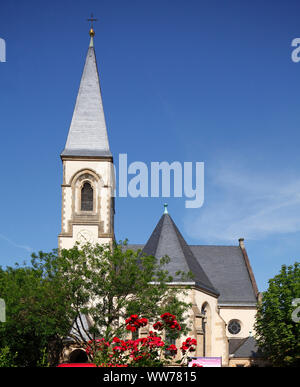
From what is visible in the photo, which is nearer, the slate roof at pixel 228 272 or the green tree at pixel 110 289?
the green tree at pixel 110 289

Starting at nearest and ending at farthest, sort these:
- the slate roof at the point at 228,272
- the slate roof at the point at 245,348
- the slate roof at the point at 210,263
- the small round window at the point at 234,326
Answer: the slate roof at the point at 210,263
the slate roof at the point at 245,348
the small round window at the point at 234,326
the slate roof at the point at 228,272

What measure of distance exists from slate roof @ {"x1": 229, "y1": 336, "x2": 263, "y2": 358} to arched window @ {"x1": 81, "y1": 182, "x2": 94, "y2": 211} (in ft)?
56.9

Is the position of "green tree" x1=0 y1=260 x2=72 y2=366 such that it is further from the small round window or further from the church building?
the small round window

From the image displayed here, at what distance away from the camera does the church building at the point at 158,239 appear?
3934cm

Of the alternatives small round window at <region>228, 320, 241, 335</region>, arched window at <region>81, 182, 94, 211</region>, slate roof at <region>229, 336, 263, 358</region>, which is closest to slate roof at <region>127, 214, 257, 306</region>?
small round window at <region>228, 320, 241, 335</region>

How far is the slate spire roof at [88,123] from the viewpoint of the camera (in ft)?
147

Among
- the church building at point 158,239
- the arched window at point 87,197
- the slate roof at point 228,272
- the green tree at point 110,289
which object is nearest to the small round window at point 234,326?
the church building at point 158,239

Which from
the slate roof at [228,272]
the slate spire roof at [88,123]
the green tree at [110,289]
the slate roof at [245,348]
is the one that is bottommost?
the slate roof at [245,348]

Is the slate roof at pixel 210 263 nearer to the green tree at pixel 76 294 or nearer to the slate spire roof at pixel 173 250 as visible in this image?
the slate spire roof at pixel 173 250

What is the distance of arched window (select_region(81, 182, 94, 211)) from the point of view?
43.1 meters

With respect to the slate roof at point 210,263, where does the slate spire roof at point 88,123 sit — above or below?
above

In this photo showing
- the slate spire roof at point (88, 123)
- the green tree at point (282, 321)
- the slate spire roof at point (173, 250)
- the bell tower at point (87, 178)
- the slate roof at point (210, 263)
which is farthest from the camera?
the slate spire roof at point (88, 123)
